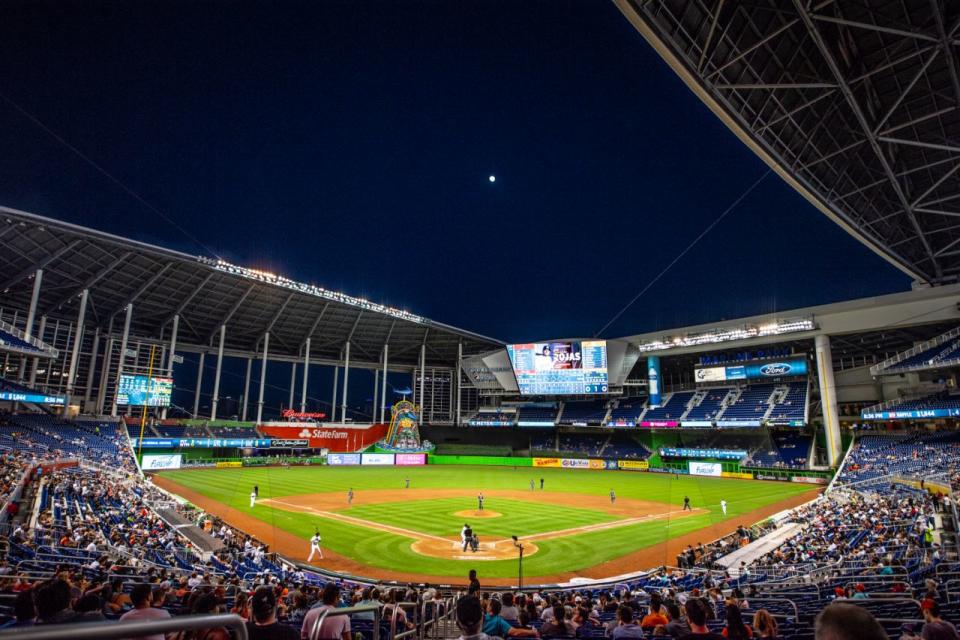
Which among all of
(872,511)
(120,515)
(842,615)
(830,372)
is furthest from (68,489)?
(830,372)

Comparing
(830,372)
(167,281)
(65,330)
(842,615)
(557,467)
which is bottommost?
(557,467)

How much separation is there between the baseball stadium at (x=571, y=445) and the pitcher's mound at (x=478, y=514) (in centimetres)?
44

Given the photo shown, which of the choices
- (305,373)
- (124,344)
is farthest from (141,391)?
(305,373)

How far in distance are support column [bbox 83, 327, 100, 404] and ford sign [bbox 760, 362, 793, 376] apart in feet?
282

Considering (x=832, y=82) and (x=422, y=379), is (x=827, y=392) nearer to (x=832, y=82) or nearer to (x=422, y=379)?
(x=832, y=82)

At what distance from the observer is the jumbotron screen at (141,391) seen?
61.7 m

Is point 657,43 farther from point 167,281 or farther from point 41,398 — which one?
point 167,281

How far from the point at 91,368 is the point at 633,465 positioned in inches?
2849

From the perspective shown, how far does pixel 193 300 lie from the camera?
7000 cm

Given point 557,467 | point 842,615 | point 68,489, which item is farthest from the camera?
point 557,467

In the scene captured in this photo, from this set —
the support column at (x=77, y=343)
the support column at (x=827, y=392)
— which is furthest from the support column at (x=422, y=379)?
the support column at (x=827, y=392)

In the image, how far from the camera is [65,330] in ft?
212

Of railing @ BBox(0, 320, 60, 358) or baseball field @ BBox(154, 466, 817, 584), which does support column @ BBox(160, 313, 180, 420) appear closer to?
baseball field @ BBox(154, 466, 817, 584)

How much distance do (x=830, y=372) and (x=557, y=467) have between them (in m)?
36.0
